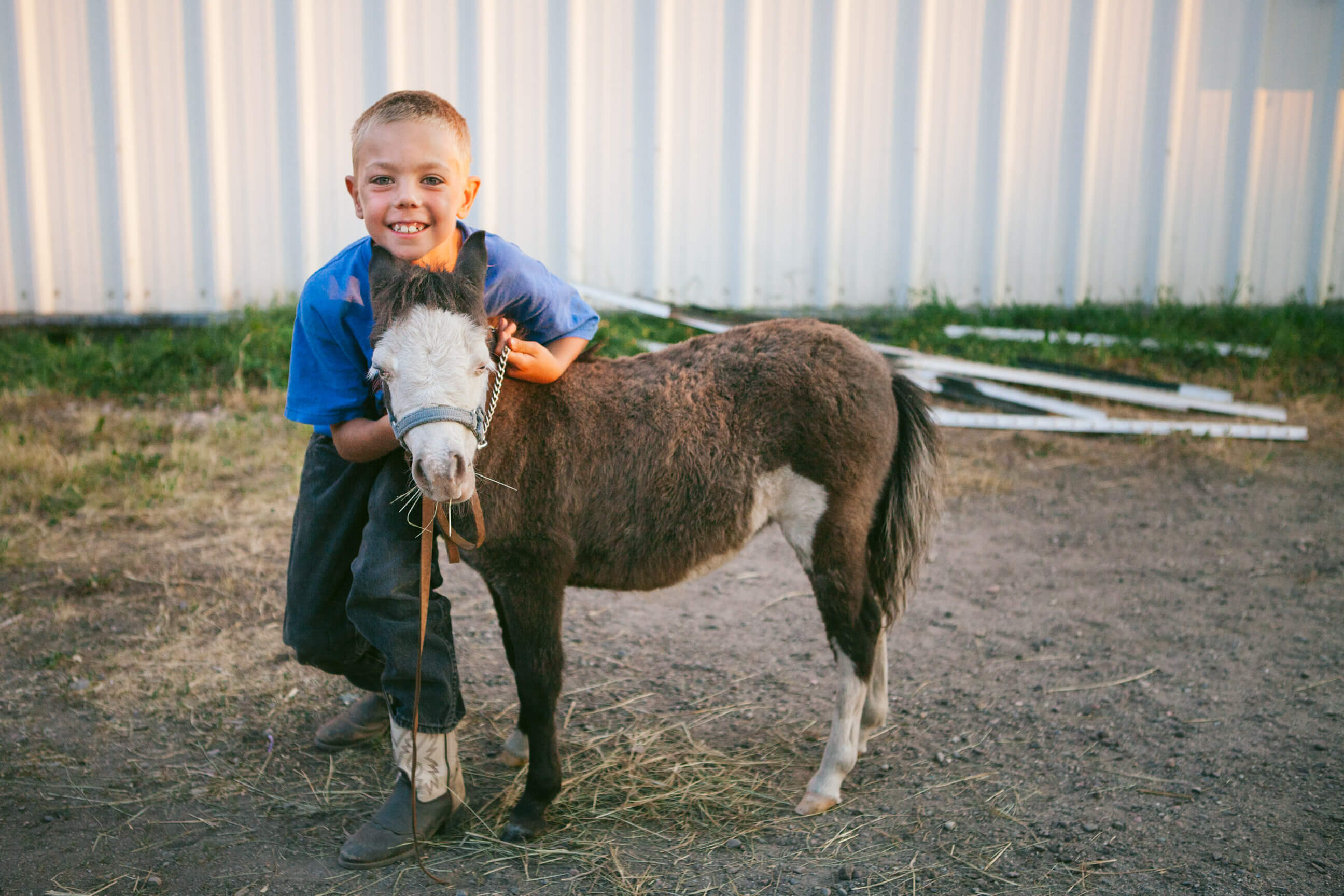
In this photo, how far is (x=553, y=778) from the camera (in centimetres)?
283

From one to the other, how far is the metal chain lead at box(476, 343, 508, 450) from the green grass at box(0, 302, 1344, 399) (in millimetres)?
4347

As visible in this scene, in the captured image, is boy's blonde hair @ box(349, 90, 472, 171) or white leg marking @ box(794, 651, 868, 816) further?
white leg marking @ box(794, 651, 868, 816)

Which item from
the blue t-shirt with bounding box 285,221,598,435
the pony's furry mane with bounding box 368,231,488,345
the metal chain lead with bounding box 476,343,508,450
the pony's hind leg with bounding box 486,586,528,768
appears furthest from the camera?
the pony's hind leg with bounding box 486,586,528,768

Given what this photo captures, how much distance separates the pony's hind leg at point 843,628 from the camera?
2.92 m

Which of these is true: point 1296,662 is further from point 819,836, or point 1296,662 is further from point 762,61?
point 762,61

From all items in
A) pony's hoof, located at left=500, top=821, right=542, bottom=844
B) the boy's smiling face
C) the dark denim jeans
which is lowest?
pony's hoof, located at left=500, top=821, right=542, bottom=844

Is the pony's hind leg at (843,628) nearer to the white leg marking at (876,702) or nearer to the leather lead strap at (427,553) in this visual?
the white leg marking at (876,702)

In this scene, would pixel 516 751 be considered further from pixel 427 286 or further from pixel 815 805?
pixel 427 286

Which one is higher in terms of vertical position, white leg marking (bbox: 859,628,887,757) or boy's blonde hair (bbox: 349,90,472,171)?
boy's blonde hair (bbox: 349,90,472,171)

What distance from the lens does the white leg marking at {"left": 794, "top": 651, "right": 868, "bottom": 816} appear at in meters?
2.97

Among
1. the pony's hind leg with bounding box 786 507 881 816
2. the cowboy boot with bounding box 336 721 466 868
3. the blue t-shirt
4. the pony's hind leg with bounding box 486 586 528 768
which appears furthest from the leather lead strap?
the pony's hind leg with bounding box 786 507 881 816

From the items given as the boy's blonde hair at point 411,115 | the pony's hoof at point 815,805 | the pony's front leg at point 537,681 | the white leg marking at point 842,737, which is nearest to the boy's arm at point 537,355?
the boy's blonde hair at point 411,115

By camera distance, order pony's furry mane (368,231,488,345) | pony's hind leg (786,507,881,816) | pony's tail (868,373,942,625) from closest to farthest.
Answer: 1. pony's furry mane (368,231,488,345)
2. pony's hind leg (786,507,881,816)
3. pony's tail (868,373,942,625)

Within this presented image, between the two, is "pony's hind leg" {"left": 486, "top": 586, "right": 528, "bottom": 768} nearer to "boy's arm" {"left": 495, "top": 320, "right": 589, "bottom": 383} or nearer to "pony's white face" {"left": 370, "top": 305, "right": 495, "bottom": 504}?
"boy's arm" {"left": 495, "top": 320, "right": 589, "bottom": 383}
